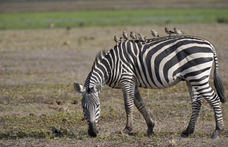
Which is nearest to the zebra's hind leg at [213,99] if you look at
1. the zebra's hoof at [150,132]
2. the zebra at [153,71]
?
the zebra at [153,71]

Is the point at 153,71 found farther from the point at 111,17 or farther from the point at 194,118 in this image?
the point at 111,17

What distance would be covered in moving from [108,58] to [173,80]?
1410 mm

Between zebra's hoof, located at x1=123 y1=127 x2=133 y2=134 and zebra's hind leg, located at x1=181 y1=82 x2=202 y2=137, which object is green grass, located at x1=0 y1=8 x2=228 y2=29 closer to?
zebra's hind leg, located at x1=181 y1=82 x2=202 y2=137

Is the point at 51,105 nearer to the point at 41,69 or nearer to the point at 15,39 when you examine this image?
the point at 41,69

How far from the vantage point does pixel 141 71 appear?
7.25 metres

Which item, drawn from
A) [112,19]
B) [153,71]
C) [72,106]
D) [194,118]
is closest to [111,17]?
[112,19]

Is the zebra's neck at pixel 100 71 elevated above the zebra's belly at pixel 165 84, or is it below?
above

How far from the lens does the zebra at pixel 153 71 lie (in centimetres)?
686

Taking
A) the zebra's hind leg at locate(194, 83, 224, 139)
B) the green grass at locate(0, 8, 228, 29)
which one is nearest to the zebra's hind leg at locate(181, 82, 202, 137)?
the zebra's hind leg at locate(194, 83, 224, 139)

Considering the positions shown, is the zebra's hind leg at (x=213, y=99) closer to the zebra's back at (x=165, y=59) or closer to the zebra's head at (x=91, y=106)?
the zebra's back at (x=165, y=59)

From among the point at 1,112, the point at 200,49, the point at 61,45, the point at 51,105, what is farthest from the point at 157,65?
the point at 61,45

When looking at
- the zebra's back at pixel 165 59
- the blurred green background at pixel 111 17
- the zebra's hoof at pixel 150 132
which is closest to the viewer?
the zebra's back at pixel 165 59

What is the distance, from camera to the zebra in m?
6.86

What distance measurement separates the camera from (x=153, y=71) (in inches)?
283
